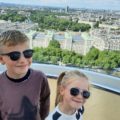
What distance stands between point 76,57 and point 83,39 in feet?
0.65

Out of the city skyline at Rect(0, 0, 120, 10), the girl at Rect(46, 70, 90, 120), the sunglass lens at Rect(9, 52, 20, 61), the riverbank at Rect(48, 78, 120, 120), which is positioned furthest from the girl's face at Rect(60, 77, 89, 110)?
the city skyline at Rect(0, 0, 120, 10)

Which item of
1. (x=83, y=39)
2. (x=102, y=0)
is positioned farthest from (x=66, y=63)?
(x=102, y=0)

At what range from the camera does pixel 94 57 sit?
2.91m

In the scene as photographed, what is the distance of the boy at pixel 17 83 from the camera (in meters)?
1.40

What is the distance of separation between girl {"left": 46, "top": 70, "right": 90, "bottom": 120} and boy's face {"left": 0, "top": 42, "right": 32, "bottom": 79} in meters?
0.19

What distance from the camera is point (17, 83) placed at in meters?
1.43

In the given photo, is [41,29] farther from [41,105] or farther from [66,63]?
[41,105]

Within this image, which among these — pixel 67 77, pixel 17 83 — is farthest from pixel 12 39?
pixel 67 77

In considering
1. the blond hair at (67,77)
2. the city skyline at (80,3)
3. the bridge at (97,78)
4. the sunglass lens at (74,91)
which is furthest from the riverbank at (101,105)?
the sunglass lens at (74,91)

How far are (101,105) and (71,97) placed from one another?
143 centimetres

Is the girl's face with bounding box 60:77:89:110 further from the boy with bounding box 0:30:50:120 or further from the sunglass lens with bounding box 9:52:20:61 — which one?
the sunglass lens with bounding box 9:52:20:61

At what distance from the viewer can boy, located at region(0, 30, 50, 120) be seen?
140 cm

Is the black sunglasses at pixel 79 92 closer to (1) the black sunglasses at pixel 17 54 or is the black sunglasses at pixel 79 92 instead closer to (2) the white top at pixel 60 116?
(2) the white top at pixel 60 116

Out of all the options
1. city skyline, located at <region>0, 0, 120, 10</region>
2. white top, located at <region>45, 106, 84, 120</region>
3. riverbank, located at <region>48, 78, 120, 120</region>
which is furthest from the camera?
city skyline, located at <region>0, 0, 120, 10</region>
